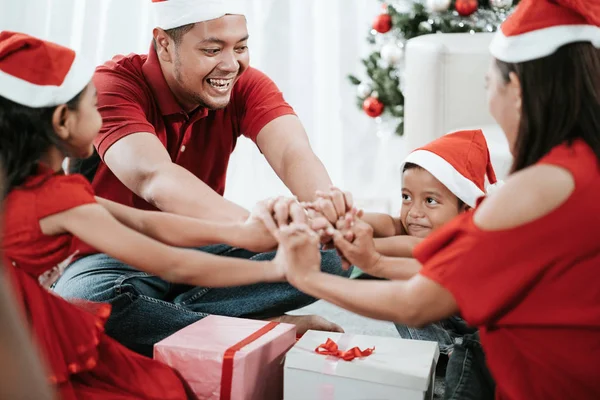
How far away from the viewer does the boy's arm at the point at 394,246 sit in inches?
68.2

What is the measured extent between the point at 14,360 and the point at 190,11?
1354 millimetres

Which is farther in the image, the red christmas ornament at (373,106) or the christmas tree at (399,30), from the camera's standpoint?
the red christmas ornament at (373,106)

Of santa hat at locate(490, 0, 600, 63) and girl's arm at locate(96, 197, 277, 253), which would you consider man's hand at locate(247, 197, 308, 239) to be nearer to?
girl's arm at locate(96, 197, 277, 253)

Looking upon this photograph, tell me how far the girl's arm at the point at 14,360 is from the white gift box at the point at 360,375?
0.80 metres

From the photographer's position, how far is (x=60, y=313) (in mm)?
1303

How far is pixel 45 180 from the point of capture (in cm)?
124

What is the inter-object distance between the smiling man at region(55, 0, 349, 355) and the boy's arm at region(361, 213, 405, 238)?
5.2 inches

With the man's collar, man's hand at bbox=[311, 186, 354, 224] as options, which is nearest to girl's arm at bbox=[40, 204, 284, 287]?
man's hand at bbox=[311, 186, 354, 224]

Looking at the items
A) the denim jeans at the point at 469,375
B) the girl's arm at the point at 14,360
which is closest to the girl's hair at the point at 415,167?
the denim jeans at the point at 469,375

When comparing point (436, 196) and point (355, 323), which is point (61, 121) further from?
point (355, 323)

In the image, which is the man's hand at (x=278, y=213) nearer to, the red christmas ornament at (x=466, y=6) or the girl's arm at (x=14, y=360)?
the girl's arm at (x=14, y=360)

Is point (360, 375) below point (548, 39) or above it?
below

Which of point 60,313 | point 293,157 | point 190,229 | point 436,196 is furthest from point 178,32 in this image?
point 60,313

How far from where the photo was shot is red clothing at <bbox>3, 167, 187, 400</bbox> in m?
1.23
